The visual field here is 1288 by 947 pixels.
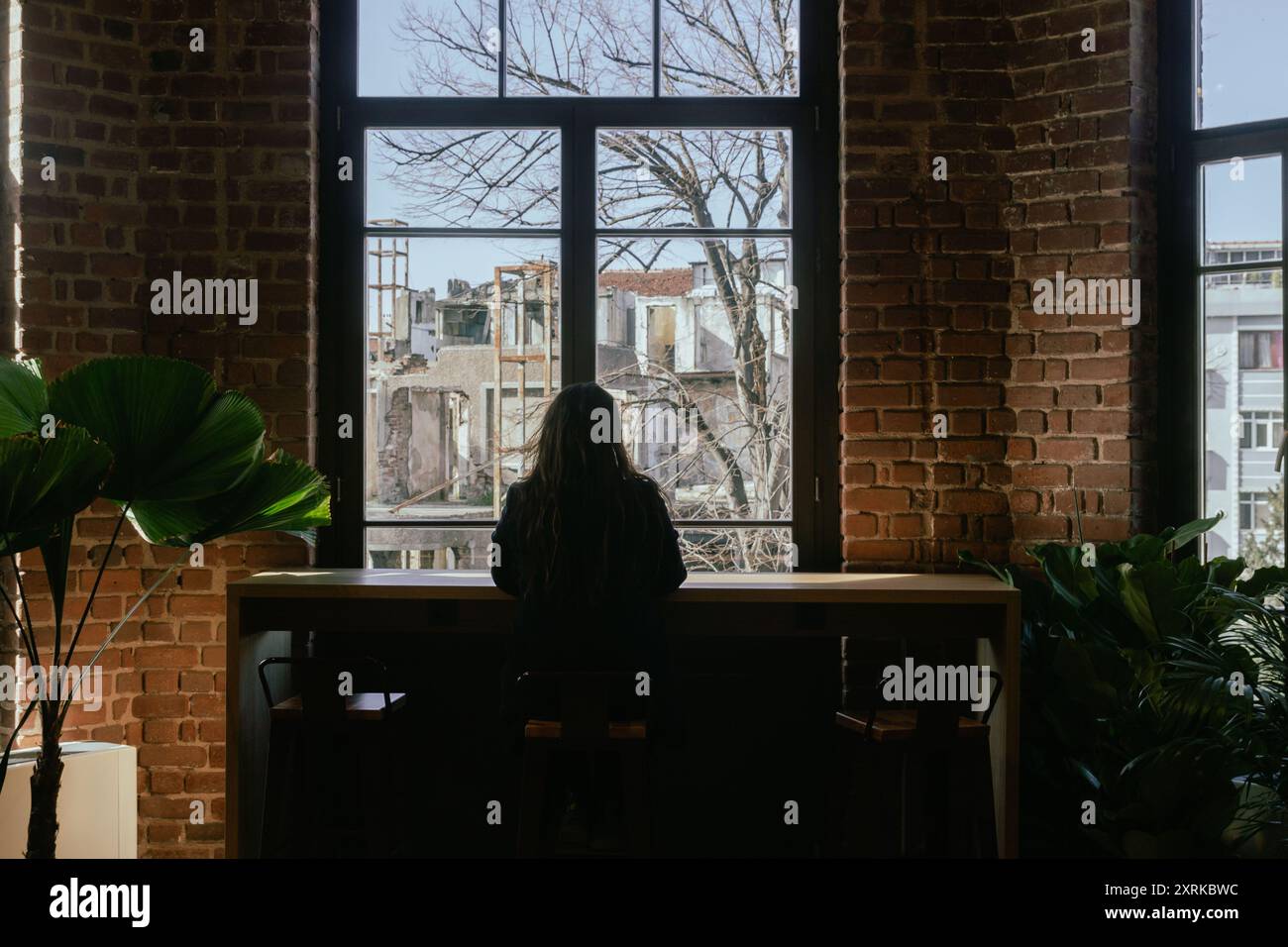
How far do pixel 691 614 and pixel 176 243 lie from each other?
83.3 inches

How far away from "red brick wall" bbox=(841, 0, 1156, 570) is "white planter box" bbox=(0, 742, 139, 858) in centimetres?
229

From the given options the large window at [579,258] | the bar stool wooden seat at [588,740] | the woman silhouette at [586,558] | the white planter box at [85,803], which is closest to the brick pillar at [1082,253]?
the large window at [579,258]

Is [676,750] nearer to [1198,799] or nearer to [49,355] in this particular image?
[1198,799]

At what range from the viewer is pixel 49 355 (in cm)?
317

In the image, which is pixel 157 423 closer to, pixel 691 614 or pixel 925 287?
pixel 691 614

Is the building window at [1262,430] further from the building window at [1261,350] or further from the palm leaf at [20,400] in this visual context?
the palm leaf at [20,400]

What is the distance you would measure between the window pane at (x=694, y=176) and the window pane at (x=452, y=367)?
331 millimetres

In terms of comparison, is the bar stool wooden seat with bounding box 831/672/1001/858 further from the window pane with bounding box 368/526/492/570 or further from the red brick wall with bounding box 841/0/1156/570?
the window pane with bounding box 368/526/492/570

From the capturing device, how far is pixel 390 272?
3455 millimetres

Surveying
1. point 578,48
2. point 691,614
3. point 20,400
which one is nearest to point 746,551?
point 691,614

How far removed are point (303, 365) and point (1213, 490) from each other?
9.88 ft

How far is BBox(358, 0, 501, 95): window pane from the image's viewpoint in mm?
3453

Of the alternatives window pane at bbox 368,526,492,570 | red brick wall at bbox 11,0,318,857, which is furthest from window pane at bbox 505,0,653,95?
window pane at bbox 368,526,492,570
